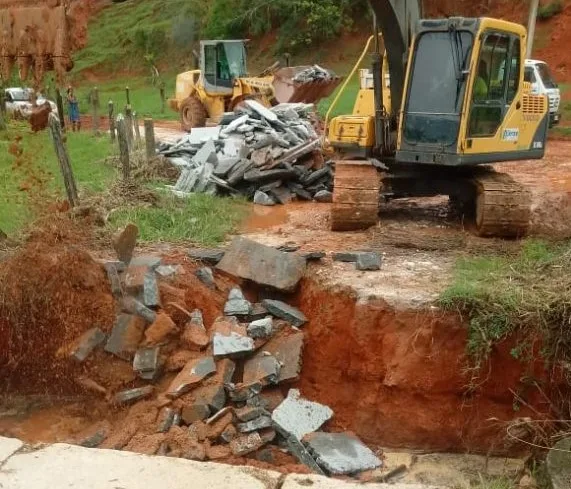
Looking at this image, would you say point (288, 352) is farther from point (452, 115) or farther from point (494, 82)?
point (494, 82)

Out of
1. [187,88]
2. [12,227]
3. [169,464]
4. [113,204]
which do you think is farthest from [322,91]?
[169,464]

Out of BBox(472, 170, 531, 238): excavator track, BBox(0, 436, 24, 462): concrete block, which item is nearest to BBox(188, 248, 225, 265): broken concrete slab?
BBox(472, 170, 531, 238): excavator track

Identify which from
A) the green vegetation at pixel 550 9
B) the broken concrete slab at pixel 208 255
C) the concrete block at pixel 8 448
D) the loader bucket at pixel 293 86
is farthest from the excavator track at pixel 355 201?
the green vegetation at pixel 550 9

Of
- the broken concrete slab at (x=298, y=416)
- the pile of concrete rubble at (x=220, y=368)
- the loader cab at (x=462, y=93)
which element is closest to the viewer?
the pile of concrete rubble at (x=220, y=368)

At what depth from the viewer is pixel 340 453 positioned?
5980 millimetres

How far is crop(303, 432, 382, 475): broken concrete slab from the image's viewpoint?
229 inches

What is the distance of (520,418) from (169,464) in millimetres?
3270

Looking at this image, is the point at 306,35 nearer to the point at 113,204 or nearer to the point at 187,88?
the point at 187,88

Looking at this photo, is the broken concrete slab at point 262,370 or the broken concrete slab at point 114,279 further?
the broken concrete slab at point 114,279

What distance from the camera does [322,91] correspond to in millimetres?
21281

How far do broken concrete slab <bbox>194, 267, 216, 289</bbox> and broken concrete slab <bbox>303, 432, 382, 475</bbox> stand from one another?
1824 millimetres

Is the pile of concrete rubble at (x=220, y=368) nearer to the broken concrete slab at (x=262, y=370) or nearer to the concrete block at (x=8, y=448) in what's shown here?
the broken concrete slab at (x=262, y=370)

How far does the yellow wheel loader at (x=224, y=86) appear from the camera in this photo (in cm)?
1945

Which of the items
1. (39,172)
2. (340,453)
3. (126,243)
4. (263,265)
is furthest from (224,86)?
(340,453)
